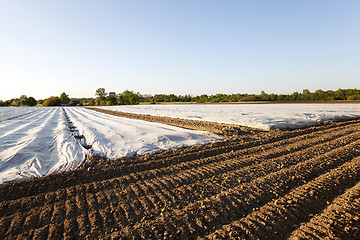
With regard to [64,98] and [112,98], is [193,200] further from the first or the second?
[64,98]

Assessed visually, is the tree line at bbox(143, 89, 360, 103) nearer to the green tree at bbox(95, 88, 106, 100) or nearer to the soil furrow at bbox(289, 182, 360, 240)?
the green tree at bbox(95, 88, 106, 100)

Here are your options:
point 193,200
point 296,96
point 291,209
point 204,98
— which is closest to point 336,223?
point 291,209

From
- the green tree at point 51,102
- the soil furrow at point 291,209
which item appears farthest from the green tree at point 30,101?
the soil furrow at point 291,209

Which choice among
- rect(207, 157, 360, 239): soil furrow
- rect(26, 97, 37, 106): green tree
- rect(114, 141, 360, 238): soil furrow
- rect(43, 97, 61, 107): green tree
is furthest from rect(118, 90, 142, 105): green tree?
rect(207, 157, 360, 239): soil furrow

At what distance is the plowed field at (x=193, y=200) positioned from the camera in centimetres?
183

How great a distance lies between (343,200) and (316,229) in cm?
85

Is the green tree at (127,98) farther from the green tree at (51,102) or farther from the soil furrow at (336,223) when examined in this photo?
the soil furrow at (336,223)

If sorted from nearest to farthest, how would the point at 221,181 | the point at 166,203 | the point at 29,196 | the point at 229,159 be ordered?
the point at 166,203, the point at 29,196, the point at 221,181, the point at 229,159

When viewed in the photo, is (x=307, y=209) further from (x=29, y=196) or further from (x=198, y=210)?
(x=29, y=196)

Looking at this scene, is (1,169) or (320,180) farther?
(1,169)

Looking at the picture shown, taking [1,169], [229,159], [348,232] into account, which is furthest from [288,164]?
[1,169]

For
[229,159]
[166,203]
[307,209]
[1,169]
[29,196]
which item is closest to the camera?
[307,209]

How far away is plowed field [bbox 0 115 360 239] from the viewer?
183 centimetres

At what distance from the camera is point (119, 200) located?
2.40 meters
